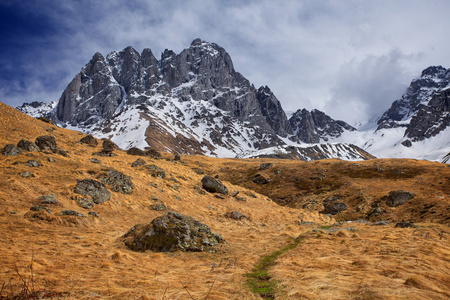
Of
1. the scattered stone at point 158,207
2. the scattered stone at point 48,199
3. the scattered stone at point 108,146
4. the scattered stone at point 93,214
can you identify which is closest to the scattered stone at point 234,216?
the scattered stone at point 158,207

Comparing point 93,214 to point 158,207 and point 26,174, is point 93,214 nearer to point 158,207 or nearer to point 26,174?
point 158,207

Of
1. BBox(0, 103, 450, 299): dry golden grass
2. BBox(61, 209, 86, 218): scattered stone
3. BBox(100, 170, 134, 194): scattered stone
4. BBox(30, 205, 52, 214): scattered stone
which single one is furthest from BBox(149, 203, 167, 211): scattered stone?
BBox(30, 205, 52, 214): scattered stone

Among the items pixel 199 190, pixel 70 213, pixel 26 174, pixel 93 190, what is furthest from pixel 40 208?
pixel 199 190

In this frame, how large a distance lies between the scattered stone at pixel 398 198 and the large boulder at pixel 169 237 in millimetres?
24874

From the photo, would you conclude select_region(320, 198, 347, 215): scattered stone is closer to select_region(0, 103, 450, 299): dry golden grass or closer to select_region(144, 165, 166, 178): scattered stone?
select_region(0, 103, 450, 299): dry golden grass

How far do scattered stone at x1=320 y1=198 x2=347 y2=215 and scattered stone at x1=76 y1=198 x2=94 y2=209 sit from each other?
25379mm

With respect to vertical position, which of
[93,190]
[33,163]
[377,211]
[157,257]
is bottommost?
[377,211]

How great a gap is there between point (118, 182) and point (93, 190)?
2.91 m

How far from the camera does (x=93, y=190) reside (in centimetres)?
1653

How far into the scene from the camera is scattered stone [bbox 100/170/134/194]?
747 inches

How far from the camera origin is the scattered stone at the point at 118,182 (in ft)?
62.3

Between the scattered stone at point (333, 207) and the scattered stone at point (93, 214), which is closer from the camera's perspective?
the scattered stone at point (93, 214)

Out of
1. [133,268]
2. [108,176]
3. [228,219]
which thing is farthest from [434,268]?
[108,176]

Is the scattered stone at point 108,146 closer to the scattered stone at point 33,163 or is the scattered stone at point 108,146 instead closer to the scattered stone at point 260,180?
the scattered stone at point 33,163
